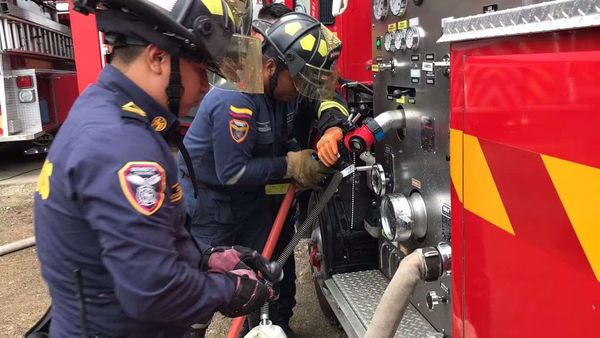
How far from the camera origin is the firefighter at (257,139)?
2.72m

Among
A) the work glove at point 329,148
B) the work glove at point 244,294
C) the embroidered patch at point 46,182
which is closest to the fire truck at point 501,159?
the work glove at point 329,148

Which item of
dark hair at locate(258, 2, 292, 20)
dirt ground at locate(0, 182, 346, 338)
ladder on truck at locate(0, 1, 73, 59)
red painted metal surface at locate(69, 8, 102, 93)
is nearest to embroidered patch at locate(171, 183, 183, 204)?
dirt ground at locate(0, 182, 346, 338)

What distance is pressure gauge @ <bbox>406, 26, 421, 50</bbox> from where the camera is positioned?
2223 millimetres

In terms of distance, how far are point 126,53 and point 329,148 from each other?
58.6 inches

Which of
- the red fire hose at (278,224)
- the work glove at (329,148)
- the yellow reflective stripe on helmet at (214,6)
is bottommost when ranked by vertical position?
the red fire hose at (278,224)

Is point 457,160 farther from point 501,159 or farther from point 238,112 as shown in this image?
point 238,112

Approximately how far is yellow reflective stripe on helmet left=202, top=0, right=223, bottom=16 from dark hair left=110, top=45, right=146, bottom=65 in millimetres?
233

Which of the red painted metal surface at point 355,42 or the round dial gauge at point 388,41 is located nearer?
the round dial gauge at point 388,41

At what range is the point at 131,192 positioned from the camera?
1.26 meters

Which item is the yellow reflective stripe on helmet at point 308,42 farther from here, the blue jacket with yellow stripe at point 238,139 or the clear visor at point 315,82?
the blue jacket with yellow stripe at point 238,139

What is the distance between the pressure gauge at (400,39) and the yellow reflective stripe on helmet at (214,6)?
98 centimetres

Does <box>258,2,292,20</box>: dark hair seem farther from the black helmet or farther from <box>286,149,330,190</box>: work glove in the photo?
<box>286,149,330,190</box>: work glove

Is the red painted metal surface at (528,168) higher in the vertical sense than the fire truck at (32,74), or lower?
lower

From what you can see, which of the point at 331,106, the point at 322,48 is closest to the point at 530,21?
the point at 322,48
